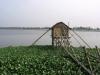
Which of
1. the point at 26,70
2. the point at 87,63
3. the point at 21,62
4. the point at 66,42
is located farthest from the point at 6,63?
the point at 66,42

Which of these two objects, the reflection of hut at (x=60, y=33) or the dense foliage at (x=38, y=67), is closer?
the dense foliage at (x=38, y=67)

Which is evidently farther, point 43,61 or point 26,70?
point 43,61

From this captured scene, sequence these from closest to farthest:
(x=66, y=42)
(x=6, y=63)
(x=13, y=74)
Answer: (x=13, y=74) < (x=6, y=63) < (x=66, y=42)

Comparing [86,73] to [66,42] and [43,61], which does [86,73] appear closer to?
[43,61]

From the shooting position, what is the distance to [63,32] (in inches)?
944

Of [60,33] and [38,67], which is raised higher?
[60,33]

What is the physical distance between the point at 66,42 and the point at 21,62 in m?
9.48

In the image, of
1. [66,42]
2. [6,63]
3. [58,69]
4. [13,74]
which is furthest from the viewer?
[66,42]

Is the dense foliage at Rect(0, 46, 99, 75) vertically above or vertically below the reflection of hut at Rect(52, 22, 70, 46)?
below

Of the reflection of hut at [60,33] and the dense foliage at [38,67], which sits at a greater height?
the reflection of hut at [60,33]

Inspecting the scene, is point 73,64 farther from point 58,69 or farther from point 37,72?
point 37,72

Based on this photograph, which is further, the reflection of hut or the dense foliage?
the reflection of hut

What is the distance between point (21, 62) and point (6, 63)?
2.48ft

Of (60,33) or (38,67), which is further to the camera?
(60,33)
